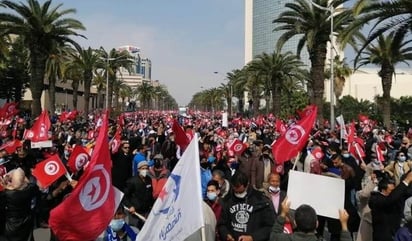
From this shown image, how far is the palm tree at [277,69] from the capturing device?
41469 millimetres

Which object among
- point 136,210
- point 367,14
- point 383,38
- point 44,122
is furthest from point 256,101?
point 136,210

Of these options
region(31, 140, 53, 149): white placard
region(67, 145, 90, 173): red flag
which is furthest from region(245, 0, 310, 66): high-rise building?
region(67, 145, 90, 173): red flag

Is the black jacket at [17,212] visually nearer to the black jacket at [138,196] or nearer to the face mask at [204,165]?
the black jacket at [138,196]

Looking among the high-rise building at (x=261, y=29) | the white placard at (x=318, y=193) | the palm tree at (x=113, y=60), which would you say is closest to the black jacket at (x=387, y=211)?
the white placard at (x=318, y=193)

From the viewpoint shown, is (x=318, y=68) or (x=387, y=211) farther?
(x=318, y=68)

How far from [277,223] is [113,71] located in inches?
1884

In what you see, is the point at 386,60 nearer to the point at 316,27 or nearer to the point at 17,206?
the point at 316,27

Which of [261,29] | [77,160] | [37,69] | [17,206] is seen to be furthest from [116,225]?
[261,29]

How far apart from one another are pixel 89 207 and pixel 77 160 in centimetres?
458

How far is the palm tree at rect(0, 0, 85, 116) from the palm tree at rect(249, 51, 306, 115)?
17.3 m

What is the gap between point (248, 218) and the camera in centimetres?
526

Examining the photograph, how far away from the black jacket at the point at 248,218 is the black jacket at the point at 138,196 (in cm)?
255

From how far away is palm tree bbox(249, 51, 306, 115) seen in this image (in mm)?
41469

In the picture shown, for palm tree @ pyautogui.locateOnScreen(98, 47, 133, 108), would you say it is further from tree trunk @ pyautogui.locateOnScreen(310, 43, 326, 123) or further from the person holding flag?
the person holding flag
